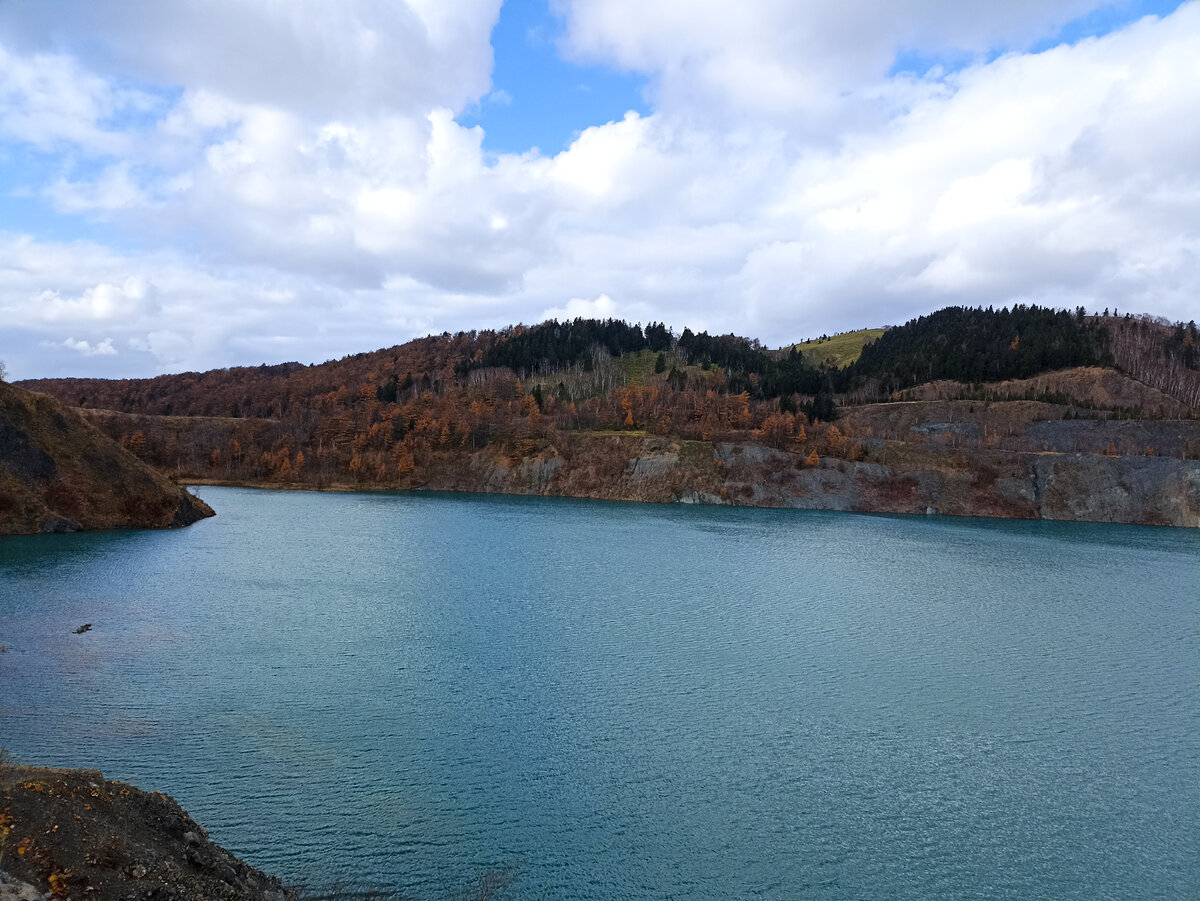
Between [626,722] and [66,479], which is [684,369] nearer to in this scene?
[66,479]

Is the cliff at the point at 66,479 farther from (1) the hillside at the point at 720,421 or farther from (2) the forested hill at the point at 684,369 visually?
(2) the forested hill at the point at 684,369

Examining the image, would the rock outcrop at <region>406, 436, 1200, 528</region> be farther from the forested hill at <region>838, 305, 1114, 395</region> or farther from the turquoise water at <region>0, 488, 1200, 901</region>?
the forested hill at <region>838, 305, 1114, 395</region>

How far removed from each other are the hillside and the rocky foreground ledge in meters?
102

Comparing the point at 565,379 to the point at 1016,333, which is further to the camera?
the point at 1016,333

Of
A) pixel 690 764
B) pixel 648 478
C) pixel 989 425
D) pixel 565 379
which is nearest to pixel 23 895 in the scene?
pixel 690 764

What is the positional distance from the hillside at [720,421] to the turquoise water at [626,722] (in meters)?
66.4

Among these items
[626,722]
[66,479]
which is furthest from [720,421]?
[626,722]

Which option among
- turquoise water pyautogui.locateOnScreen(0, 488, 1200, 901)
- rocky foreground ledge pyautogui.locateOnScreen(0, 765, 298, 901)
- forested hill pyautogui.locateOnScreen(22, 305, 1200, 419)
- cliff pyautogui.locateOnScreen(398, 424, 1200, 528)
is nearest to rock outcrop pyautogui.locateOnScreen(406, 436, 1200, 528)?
cliff pyautogui.locateOnScreen(398, 424, 1200, 528)

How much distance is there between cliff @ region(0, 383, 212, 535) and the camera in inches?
2142

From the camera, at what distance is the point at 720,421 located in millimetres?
130375

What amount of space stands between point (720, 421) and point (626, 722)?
111157 millimetres

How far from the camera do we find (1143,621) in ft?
130

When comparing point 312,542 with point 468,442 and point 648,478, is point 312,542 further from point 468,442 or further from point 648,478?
point 468,442

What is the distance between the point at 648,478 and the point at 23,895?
352ft
